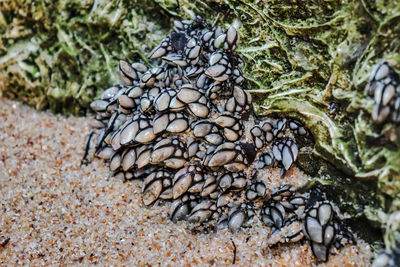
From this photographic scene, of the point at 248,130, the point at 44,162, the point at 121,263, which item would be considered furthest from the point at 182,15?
the point at 121,263

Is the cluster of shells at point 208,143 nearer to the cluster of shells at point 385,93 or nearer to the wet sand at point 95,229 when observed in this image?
the wet sand at point 95,229

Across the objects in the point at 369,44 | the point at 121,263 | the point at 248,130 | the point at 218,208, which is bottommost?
the point at 121,263

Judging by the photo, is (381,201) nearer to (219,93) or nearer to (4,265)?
(219,93)

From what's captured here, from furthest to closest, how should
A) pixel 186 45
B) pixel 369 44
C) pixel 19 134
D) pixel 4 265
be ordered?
pixel 19 134 → pixel 186 45 → pixel 4 265 → pixel 369 44

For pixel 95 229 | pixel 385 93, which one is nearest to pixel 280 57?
pixel 385 93

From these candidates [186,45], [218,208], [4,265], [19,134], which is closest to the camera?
[4,265]

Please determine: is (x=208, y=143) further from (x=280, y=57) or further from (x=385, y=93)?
(x=385, y=93)
